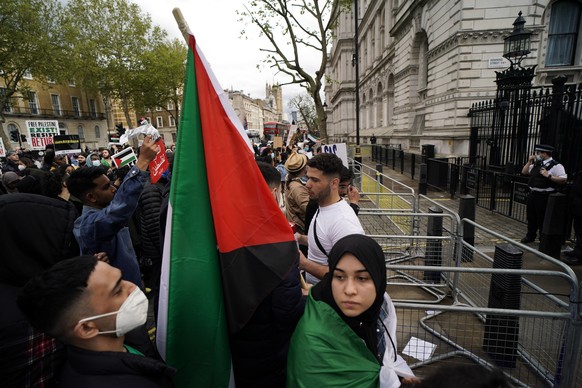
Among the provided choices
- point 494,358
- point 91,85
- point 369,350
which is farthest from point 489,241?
point 91,85

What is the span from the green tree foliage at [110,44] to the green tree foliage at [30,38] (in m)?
3.18

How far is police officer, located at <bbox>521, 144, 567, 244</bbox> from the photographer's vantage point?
6020 millimetres

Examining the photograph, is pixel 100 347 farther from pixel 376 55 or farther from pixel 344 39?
pixel 344 39

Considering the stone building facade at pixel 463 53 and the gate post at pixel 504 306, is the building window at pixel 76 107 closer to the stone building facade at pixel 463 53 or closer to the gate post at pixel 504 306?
the stone building facade at pixel 463 53

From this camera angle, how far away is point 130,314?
1.40 meters

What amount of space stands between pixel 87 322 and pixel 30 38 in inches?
1211

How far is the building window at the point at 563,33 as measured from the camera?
15305mm

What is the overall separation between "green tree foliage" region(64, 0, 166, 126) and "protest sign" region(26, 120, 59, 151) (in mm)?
20241

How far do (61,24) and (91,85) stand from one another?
9473 mm

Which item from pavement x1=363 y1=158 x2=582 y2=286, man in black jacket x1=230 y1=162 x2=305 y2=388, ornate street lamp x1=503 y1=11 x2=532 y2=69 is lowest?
pavement x1=363 y1=158 x2=582 y2=286

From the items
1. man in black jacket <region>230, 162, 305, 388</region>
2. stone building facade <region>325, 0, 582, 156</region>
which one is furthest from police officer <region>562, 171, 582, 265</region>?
stone building facade <region>325, 0, 582, 156</region>

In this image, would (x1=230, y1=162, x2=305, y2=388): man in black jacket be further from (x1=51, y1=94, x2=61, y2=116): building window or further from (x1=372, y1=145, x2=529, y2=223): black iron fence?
(x1=51, y1=94, x2=61, y2=116): building window

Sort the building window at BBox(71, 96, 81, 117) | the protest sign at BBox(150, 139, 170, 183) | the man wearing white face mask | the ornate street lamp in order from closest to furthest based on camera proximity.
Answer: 1. the man wearing white face mask
2. the protest sign at BBox(150, 139, 170, 183)
3. the ornate street lamp
4. the building window at BBox(71, 96, 81, 117)

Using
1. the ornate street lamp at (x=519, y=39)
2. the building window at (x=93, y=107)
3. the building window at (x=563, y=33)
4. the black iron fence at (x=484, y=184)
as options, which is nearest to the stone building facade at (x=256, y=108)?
the building window at (x=93, y=107)
